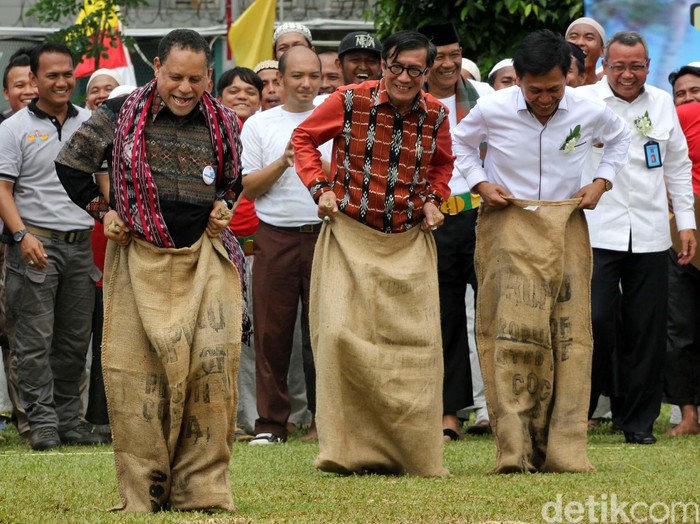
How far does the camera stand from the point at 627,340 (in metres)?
9.34

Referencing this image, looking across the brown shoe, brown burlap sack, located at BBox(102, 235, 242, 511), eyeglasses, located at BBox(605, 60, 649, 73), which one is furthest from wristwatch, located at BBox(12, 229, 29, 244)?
eyeglasses, located at BBox(605, 60, 649, 73)

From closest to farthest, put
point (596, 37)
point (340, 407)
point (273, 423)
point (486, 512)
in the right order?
point (486, 512), point (340, 407), point (273, 423), point (596, 37)

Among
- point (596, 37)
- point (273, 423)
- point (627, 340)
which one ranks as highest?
point (596, 37)

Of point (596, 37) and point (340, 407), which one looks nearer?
point (340, 407)

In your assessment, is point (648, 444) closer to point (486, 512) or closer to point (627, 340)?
point (627, 340)

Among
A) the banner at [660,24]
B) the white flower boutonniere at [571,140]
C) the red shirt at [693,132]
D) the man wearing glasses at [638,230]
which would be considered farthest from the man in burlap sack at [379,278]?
the banner at [660,24]

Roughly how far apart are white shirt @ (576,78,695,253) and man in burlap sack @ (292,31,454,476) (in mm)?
1711

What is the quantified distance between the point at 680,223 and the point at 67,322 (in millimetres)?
3878

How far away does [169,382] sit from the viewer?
20.7 ft

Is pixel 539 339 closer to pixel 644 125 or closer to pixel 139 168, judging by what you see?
pixel 644 125

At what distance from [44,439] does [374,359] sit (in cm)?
278

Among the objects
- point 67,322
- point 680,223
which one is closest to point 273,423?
point 67,322

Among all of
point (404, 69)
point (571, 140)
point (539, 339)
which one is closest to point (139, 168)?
point (404, 69)

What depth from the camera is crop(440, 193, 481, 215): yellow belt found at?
9.55m
